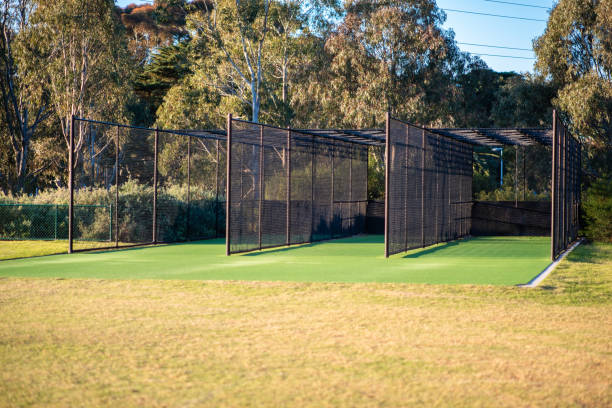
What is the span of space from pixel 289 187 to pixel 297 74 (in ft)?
52.5

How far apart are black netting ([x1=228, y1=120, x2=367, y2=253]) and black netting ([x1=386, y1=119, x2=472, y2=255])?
3.01 metres

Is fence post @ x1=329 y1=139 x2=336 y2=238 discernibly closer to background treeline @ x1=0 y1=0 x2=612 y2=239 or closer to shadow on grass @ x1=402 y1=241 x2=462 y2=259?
shadow on grass @ x1=402 y1=241 x2=462 y2=259

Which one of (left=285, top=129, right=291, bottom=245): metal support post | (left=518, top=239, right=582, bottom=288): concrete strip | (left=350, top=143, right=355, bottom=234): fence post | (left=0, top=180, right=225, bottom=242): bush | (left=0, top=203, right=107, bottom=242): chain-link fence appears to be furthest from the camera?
(left=350, top=143, right=355, bottom=234): fence post

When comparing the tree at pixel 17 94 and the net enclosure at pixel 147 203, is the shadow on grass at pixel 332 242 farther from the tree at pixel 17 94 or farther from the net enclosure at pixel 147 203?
the tree at pixel 17 94

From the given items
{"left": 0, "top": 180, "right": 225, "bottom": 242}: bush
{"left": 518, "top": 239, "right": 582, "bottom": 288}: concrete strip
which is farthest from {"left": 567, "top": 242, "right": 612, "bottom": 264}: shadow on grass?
{"left": 0, "top": 180, "right": 225, "bottom": 242}: bush

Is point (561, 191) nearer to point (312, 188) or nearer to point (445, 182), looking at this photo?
point (445, 182)

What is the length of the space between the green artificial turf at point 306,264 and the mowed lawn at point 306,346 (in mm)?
1414

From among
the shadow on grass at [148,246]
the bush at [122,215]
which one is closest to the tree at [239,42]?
the bush at [122,215]

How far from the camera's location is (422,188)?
15.7 m

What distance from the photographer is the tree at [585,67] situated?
1061 inches

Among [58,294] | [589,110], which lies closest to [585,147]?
[589,110]

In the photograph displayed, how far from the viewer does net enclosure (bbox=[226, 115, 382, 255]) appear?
14.5m

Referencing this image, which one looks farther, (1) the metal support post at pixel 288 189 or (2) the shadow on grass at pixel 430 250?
(1) the metal support post at pixel 288 189

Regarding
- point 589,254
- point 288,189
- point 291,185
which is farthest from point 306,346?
point 291,185
